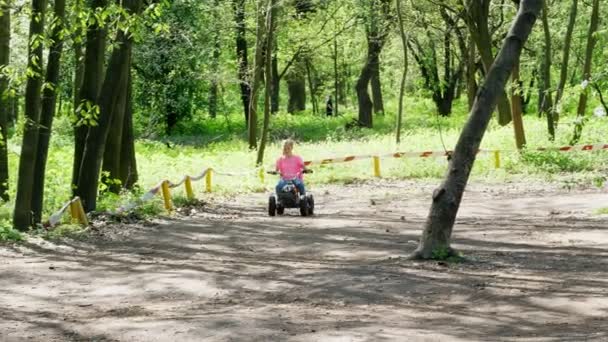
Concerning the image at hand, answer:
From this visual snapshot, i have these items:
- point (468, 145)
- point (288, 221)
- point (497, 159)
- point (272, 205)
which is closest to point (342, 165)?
point (497, 159)

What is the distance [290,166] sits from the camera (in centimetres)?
1738

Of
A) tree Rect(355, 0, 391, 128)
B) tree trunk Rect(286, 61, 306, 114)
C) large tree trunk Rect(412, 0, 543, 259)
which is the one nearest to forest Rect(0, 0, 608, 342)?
large tree trunk Rect(412, 0, 543, 259)

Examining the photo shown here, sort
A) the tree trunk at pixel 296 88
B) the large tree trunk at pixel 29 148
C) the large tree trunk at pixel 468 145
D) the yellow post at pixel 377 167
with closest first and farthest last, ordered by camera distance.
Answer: the large tree trunk at pixel 468 145 → the large tree trunk at pixel 29 148 → the yellow post at pixel 377 167 → the tree trunk at pixel 296 88

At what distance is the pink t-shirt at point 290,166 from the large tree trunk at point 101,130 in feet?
10.8

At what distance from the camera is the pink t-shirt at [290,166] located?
56.7 feet

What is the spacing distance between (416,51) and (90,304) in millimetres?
44525

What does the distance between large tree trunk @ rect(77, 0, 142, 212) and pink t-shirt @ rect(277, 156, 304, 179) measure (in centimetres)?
330

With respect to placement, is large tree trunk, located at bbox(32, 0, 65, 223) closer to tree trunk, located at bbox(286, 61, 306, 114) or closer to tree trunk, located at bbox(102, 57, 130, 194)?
tree trunk, located at bbox(102, 57, 130, 194)

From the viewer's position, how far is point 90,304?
8977 millimetres

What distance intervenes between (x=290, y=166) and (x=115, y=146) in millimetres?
3478

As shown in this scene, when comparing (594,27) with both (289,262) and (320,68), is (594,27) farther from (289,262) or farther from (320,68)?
(320,68)

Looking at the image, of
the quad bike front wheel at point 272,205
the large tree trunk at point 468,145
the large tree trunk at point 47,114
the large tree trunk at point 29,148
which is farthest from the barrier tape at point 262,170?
the large tree trunk at point 468,145

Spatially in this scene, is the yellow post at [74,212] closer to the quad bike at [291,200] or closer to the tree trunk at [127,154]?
the quad bike at [291,200]

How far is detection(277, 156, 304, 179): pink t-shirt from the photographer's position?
17297 millimetres
